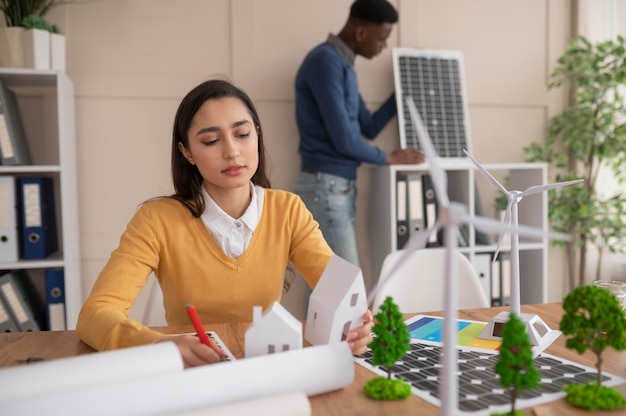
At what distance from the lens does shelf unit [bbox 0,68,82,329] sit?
2.50 m

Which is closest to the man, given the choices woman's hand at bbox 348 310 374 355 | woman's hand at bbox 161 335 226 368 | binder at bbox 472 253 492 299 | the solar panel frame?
the solar panel frame

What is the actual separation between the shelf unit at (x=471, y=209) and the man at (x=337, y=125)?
0.18m

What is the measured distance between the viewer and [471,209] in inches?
119

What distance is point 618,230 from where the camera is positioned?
3193mm

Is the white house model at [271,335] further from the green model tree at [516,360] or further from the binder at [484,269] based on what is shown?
the binder at [484,269]

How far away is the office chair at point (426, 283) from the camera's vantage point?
184 centimetres

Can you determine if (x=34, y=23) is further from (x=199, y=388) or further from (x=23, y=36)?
(x=199, y=388)

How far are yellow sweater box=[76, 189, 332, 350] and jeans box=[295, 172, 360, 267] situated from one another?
111cm

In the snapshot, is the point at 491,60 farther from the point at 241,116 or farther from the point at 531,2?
the point at 241,116

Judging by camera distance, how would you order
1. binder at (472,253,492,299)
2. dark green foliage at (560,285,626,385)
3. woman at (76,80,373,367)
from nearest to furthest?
dark green foliage at (560,285,626,385), woman at (76,80,373,367), binder at (472,253,492,299)

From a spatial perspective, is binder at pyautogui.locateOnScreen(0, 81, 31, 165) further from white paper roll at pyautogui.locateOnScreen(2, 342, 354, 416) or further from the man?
white paper roll at pyautogui.locateOnScreen(2, 342, 354, 416)

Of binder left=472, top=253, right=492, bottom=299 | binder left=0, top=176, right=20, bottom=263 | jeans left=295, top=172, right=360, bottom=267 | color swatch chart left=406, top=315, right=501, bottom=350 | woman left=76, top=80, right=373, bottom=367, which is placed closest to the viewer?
color swatch chart left=406, top=315, right=501, bottom=350

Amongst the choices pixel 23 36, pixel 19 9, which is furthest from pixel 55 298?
pixel 19 9

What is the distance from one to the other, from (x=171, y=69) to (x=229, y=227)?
1.62 metres
